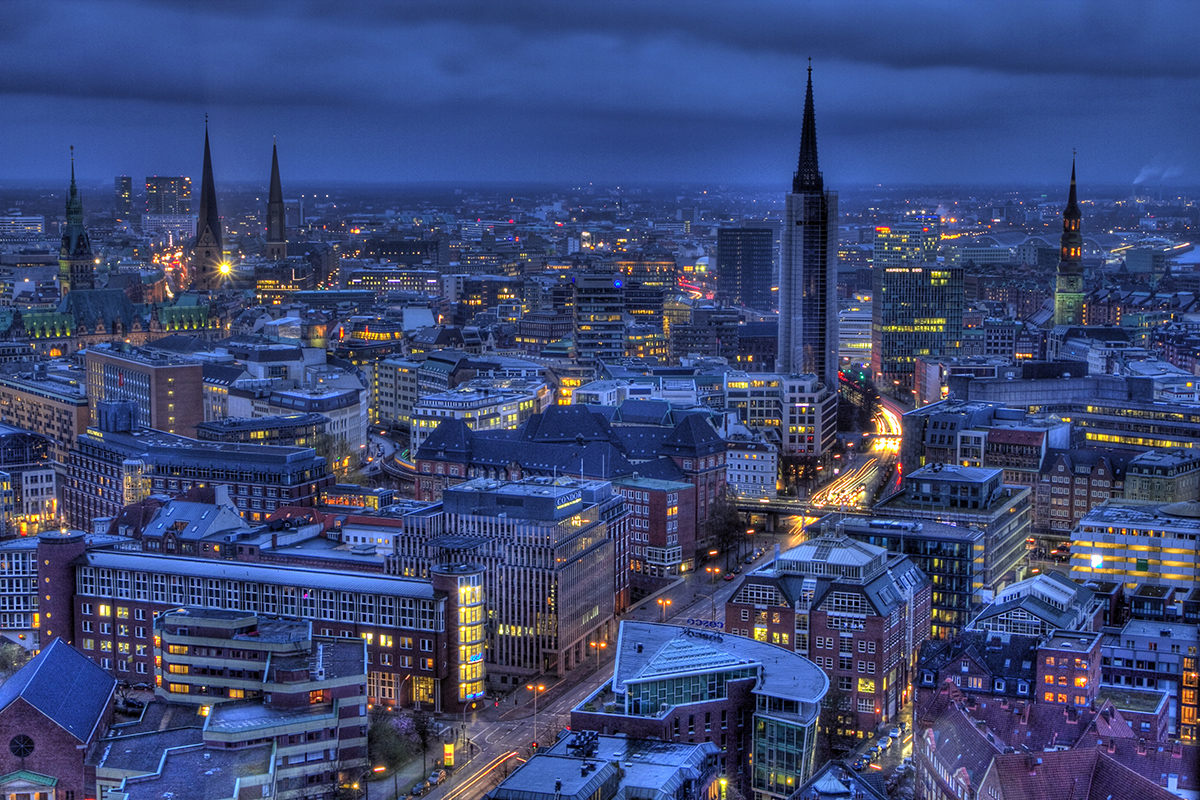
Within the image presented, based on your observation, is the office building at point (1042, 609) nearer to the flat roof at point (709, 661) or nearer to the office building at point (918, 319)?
the flat roof at point (709, 661)

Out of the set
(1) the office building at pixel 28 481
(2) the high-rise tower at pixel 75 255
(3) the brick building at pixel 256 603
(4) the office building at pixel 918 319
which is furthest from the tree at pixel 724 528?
(2) the high-rise tower at pixel 75 255

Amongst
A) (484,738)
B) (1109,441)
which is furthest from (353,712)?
(1109,441)

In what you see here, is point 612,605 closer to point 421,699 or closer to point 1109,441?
point 421,699

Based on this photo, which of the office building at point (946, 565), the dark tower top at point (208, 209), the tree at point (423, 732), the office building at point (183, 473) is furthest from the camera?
the dark tower top at point (208, 209)

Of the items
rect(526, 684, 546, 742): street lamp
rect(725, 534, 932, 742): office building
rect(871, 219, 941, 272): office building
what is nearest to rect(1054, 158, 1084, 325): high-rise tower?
rect(871, 219, 941, 272): office building

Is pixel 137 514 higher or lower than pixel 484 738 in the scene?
higher

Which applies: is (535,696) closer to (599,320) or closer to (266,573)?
(266,573)
